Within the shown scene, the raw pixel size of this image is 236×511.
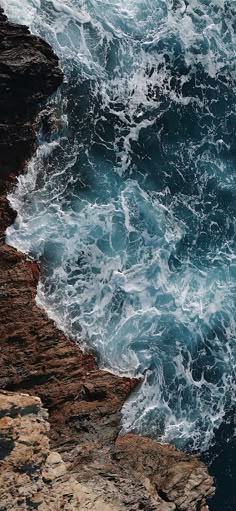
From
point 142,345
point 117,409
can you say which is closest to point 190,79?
point 142,345

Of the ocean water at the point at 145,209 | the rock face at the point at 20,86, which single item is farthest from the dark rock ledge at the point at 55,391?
the ocean water at the point at 145,209

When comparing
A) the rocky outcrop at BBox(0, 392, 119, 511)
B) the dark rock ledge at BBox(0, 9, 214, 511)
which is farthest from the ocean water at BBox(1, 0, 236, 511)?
the rocky outcrop at BBox(0, 392, 119, 511)

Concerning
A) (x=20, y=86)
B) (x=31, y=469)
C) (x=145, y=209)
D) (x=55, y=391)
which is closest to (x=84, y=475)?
(x=31, y=469)

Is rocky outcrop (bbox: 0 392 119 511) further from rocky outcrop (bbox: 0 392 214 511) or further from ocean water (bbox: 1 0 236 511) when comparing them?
ocean water (bbox: 1 0 236 511)

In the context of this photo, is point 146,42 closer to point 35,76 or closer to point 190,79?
point 190,79

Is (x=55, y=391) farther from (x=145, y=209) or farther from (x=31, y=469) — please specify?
(x=145, y=209)

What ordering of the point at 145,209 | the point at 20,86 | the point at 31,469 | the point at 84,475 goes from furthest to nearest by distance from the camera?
the point at 145,209 < the point at 20,86 < the point at 84,475 < the point at 31,469

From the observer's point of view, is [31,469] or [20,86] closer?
[31,469]
